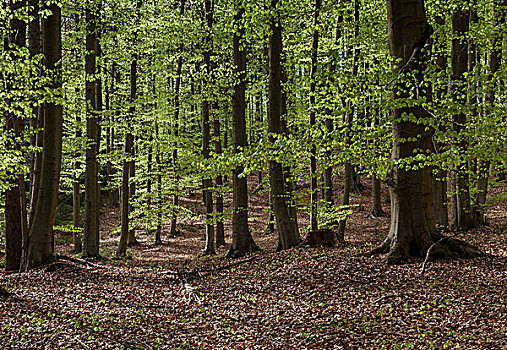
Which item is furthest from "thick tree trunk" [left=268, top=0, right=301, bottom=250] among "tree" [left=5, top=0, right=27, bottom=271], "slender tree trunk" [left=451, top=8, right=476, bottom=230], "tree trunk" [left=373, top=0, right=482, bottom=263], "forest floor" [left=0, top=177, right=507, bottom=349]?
"tree" [left=5, top=0, right=27, bottom=271]

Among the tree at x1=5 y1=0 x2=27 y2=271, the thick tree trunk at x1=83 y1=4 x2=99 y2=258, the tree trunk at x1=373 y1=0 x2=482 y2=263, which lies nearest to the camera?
the tree trunk at x1=373 y1=0 x2=482 y2=263

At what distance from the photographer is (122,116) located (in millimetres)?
14422

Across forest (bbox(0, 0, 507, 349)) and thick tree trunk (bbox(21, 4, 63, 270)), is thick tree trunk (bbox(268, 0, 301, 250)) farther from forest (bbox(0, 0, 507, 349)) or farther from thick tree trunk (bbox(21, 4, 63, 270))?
thick tree trunk (bbox(21, 4, 63, 270))

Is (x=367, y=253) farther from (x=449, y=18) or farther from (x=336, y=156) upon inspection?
(x=449, y=18)

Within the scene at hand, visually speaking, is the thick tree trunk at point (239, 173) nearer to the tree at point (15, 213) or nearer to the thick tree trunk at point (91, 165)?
the thick tree trunk at point (91, 165)

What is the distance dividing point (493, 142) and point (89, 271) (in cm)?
966

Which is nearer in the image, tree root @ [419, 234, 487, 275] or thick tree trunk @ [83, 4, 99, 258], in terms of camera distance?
tree root @ [419, 234, 487, 275]

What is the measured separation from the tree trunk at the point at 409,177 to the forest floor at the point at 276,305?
470 millimetres

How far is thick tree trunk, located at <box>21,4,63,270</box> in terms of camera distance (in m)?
9.42

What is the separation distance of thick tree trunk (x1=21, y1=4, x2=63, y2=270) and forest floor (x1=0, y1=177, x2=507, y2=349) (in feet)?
1.91

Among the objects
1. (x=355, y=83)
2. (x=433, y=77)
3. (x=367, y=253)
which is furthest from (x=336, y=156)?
(x=367, y=253)

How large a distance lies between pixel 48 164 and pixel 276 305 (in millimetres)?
6676

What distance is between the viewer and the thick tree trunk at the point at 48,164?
9422mm

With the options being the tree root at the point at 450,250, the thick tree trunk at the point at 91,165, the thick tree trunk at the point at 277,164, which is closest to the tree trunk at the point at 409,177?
the tree root at the point at 450,250
